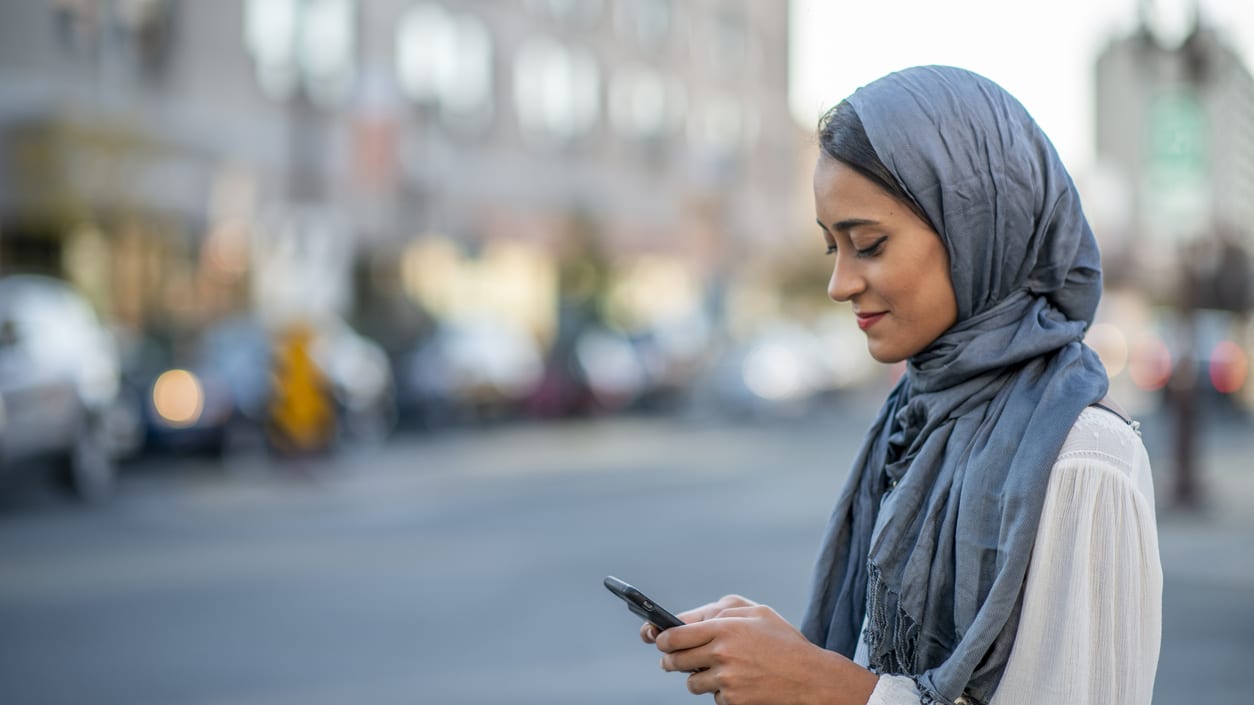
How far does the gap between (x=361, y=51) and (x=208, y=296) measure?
831cm

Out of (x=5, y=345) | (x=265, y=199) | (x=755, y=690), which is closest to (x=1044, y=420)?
(x=755, y=690)

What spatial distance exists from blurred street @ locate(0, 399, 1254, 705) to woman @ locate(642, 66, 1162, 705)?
414 cm

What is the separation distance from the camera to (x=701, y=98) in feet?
155

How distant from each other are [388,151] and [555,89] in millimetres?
21257

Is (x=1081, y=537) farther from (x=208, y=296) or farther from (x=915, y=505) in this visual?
(x=208, y=296)

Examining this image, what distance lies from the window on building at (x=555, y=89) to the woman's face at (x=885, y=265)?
36.4 m

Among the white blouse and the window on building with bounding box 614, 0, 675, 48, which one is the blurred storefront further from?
the white blouse

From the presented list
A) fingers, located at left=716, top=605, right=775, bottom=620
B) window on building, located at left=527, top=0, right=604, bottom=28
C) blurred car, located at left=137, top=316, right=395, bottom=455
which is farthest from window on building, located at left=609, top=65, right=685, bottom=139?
fingers, located at left=716, top=605, right=775, bottom=620

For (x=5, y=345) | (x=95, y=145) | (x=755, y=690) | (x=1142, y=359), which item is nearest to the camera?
(x=755, y=690)

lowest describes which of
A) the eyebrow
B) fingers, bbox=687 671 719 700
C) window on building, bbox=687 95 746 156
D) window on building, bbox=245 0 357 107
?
fingers, bbox=687 671 719 700

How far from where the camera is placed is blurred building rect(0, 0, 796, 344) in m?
20.8

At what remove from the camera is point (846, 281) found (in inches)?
71.2

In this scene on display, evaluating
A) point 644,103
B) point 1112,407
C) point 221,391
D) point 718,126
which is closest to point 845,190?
point 1112,407

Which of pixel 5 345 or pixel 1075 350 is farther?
pixel 5 345
